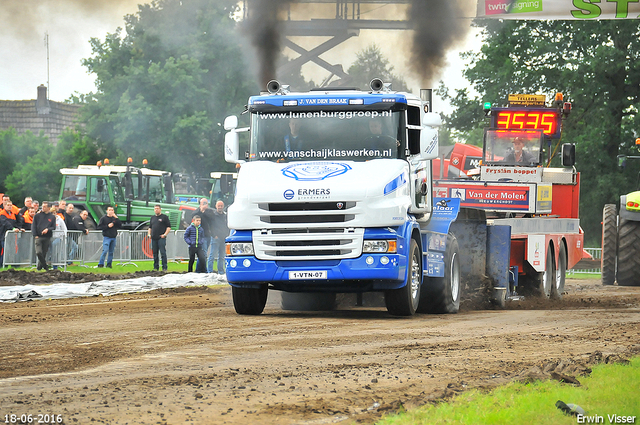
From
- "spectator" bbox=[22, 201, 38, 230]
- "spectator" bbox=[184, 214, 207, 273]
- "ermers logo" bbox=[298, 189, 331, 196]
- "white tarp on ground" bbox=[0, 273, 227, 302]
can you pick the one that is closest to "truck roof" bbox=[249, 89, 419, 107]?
"ermers logo" bbox=[298, 189, 331, 196]

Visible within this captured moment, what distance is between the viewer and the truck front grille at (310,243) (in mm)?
12133

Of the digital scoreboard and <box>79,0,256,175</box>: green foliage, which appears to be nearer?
the digital scoreboard

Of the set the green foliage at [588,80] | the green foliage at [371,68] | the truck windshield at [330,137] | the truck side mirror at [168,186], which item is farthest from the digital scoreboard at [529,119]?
the green foliage at [588,80]

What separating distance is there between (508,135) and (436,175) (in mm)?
3532

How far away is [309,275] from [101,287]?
7.94m

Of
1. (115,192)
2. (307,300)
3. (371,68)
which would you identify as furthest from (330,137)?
(115,192)

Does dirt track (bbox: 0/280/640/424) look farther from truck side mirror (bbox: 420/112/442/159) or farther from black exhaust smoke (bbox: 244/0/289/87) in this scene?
black exhaust smoke (bbox: 244/0/289/87)

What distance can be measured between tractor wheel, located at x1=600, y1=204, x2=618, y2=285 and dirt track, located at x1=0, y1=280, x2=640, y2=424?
7.87m

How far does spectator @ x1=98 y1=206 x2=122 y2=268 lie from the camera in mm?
26078

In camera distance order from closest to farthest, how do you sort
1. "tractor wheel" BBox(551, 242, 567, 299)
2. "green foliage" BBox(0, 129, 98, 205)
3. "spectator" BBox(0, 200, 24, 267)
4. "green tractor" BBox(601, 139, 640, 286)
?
"tractor wheel" BBox(551, 242, 567, 299), "green tractor" BBox(601, 139, 640, 286), "spectator" BBox(0, 200, 24, 267), "green foliage" BBox(0, 129, 98, 205)

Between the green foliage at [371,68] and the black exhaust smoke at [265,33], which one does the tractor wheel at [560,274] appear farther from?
the black exhaust smoke at [265,33]

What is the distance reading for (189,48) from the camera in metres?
46.6

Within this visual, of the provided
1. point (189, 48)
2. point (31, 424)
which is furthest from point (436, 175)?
point (189, 48)

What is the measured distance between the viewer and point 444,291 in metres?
14.0
